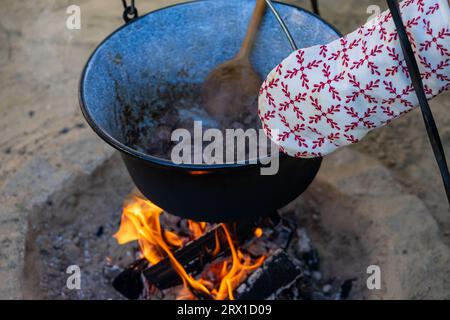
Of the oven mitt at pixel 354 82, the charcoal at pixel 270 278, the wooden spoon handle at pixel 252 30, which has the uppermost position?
the wooden spoon handle at pixel 252 30

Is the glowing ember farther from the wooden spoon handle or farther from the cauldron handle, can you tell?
the cauldron handle

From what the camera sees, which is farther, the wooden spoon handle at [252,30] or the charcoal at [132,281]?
the charcoal at [132,281]

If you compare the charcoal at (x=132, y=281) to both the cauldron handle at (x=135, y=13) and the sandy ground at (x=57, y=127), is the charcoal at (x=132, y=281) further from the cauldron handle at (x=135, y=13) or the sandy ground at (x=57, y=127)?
the cauldron handle at (x=135, y=13)

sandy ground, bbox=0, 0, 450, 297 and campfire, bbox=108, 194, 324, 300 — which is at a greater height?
sandy ground, bbox=0, 0, 450, 297

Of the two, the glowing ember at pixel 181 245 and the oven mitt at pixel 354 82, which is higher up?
the oven mitt at pixel 354 82

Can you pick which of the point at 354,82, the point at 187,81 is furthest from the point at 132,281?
the point at 354,82

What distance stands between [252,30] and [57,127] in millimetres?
1030

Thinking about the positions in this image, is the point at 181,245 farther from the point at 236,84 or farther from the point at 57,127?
the point at 57,127

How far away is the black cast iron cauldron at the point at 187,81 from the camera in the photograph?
4.14 ft

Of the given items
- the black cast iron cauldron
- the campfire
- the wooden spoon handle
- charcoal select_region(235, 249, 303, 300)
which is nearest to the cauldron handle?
the black cast iron cauldron

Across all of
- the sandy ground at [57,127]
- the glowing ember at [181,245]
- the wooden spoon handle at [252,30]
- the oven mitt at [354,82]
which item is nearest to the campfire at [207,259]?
the glowing ember at [181,245]

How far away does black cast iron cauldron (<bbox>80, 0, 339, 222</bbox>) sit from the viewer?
1262 millimetres

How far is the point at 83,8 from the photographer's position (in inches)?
117

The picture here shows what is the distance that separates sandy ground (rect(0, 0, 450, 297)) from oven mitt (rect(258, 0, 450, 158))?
84 centimetres
